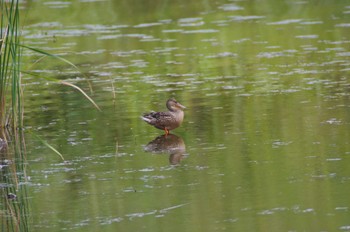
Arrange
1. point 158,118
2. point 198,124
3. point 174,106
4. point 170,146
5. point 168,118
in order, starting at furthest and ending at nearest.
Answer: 1. point 198,124
2. point 174,106
3. point 158,118
4. point 168,118
5. point 170,146

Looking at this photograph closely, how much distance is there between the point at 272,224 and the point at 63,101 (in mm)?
7306

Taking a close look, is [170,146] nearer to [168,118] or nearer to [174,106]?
[168,118]

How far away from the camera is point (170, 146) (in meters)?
11.8

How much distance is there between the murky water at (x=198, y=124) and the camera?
8.94m

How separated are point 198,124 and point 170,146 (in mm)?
1096

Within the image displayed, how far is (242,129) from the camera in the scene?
12.3 metres

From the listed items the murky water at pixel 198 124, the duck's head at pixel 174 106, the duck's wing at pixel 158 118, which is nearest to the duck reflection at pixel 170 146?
the murky water at pixel 198 124

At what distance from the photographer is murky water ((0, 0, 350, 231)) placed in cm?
894

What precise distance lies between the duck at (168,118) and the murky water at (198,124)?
15 cm

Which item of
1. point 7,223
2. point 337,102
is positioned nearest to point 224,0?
point 337,102

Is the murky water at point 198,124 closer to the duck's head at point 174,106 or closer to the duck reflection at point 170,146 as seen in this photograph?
the duck reflection at point 170,146

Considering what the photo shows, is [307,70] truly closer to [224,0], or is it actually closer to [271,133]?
[271,133]

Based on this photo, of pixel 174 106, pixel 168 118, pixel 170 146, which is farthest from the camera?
pixel 174 106

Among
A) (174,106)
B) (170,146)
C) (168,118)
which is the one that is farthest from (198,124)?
(170,146)
